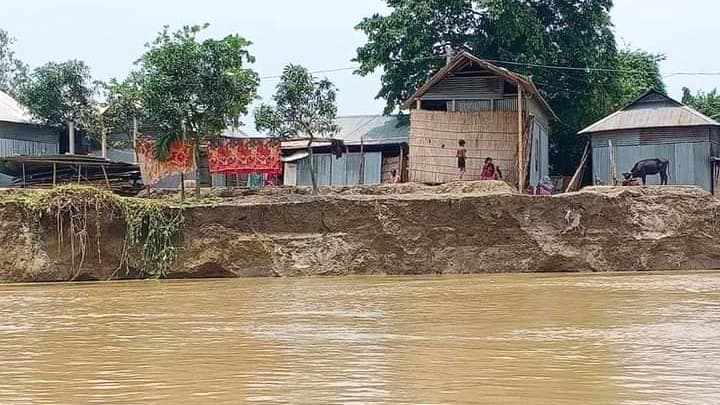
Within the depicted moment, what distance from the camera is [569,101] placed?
2700 centimetres

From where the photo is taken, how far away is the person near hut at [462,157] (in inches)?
770

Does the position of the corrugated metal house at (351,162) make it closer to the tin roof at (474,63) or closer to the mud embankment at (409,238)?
the tin roof at (474,63)

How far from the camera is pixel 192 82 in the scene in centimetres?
1741

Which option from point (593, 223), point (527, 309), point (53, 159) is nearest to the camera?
point (527, 309)

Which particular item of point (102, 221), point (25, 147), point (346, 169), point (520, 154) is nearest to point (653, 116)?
point (520, 154)

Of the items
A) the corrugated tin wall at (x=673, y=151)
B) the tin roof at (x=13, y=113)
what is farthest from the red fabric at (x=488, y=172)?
the tin roof at (x=13, y=113)

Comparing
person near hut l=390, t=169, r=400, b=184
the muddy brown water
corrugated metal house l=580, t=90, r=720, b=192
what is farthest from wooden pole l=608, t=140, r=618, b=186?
the muddy brown water

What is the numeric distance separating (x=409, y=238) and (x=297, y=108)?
27.2 feet

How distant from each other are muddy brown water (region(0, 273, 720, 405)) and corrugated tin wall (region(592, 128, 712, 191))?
565 inches

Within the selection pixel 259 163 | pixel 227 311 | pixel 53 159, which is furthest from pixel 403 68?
pixel 227 311

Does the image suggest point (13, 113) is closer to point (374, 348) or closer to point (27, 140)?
point (27, 140)

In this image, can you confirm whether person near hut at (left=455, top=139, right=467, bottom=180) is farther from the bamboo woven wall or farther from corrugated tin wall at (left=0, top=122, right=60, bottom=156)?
corrugated tin wall at (left=0, top=122, right=60, bottom=156)

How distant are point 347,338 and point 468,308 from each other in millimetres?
2399

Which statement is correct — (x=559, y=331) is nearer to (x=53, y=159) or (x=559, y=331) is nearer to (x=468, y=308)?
(x=468, y=308)
